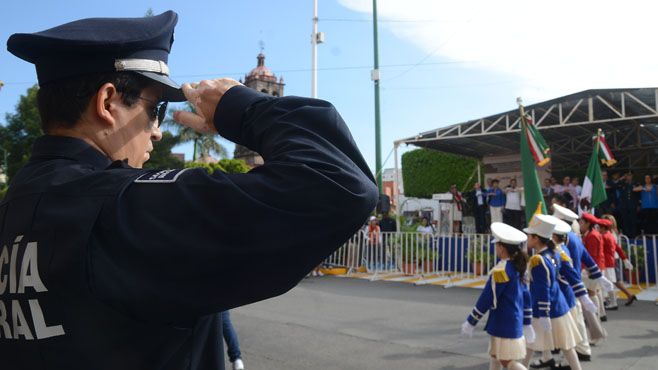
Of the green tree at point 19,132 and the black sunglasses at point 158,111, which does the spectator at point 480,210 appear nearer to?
the black sunglasses at point 158,111

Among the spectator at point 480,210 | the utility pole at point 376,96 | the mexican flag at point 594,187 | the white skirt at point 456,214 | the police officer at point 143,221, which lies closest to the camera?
the police officer at point 143,221

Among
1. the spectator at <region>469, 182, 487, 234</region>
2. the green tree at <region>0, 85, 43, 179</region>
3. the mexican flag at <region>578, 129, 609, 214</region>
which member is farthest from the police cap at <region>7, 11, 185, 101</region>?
the green tree at <region>0, 85, 43, 179</region>

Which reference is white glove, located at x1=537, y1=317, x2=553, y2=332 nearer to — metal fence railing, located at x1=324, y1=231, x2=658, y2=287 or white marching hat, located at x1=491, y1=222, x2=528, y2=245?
white marching hat, located at x1=491, y1=222, x2=528, y2=245

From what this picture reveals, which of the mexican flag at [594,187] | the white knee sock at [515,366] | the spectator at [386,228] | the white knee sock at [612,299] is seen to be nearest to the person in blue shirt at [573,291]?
the white knee sock at [515,366]

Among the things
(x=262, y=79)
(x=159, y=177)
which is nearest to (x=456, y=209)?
(x=159, y=177)

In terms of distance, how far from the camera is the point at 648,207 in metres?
14.7

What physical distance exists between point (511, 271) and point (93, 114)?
4.99 metres

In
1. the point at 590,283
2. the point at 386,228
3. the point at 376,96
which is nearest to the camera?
the point at 590,283

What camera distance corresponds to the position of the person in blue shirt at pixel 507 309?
5078 millimetres

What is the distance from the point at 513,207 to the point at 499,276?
38.1 feet

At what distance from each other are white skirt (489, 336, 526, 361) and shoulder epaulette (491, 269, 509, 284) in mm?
573

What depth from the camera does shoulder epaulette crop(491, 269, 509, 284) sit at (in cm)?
530

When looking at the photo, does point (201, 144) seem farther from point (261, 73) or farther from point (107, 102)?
point (107, 102)

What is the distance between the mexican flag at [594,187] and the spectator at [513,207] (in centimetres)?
305
